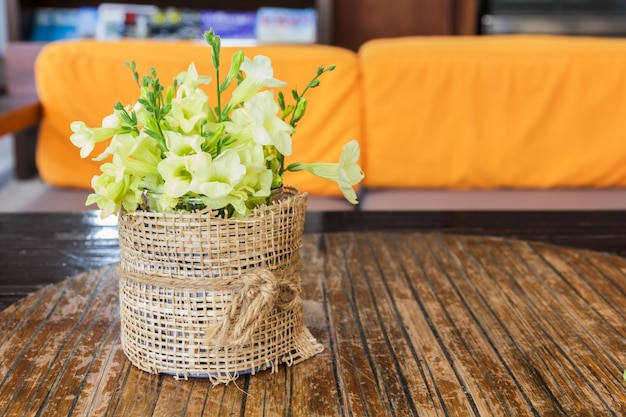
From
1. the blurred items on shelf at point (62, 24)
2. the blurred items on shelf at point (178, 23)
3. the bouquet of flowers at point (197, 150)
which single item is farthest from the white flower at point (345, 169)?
the blurred items on shelf at point (62, 24)

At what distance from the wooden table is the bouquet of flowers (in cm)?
18

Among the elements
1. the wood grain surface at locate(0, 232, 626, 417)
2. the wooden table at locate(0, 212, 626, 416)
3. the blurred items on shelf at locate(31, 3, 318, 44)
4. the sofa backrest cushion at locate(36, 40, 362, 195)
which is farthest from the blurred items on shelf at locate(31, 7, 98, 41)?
the wood grain surface at locate(0, 232, 626, 417)

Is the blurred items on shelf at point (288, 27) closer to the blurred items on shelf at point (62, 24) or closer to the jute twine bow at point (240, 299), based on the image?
the blurred items on shelf at point (62, 24)

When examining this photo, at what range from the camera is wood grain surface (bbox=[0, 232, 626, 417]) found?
2.58 ft

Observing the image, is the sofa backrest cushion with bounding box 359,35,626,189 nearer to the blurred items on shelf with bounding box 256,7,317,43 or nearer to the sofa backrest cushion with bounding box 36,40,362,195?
the sofa backrest cushion with bounding box 36,40,362,195

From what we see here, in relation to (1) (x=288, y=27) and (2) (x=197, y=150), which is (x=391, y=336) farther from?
(1) (x=288, y=27)

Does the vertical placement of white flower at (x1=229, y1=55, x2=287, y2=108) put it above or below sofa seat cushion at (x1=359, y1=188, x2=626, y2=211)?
above

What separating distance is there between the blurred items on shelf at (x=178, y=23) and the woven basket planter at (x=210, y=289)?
3.48 m

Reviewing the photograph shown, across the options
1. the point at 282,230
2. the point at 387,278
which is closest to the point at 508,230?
the point at 387,278

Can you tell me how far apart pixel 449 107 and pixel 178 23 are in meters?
2.50

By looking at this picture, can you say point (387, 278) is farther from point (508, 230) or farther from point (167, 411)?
point (167, 411)

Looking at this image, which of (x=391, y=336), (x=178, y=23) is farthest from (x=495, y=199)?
(x=178, y=23)

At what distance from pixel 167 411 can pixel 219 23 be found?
3.72 m

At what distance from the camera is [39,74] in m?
2.14
